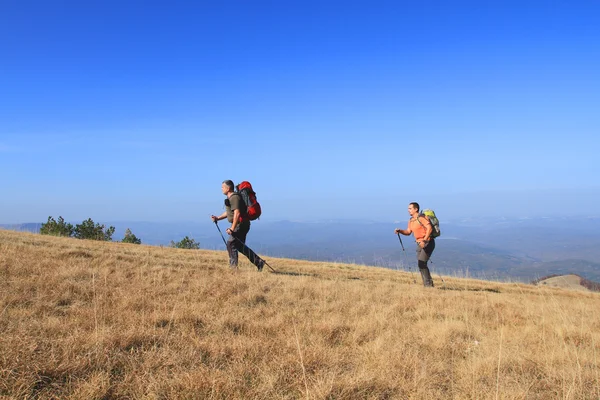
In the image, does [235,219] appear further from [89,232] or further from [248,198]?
[89,232]

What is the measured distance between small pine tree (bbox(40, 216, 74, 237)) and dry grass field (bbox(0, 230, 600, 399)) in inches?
927

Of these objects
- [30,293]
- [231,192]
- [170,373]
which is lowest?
[170,373]

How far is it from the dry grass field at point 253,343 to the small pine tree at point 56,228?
23.5 metres

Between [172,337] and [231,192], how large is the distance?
263 inches

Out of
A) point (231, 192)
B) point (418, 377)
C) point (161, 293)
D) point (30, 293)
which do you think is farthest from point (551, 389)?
point (231, 192)

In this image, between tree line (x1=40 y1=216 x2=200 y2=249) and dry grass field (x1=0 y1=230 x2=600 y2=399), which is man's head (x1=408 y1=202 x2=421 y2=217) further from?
tree line (x1=40 y1=216 x2=200 y2=249)

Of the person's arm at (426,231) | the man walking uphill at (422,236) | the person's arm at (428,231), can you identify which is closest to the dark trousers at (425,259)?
the man walking uphill at (422,236)

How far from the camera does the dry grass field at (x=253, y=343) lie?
3598mm

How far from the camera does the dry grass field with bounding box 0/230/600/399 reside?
142 inches

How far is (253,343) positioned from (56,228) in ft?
99.4

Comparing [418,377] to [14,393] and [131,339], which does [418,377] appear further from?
[14,393]

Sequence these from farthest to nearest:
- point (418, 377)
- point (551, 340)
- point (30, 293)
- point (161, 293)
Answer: point (161, 293) → point (551, 340) → point (30, 293) → point (418, 377)

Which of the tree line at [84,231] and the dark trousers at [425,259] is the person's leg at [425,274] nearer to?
the dark trousers at [425,259]

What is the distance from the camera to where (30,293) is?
5863 mm
